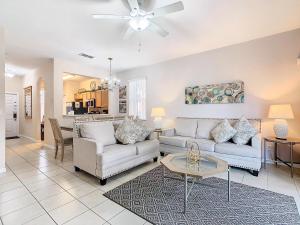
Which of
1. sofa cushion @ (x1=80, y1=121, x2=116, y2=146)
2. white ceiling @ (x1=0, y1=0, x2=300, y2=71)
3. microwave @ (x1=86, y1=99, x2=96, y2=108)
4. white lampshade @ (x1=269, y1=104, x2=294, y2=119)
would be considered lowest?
sofa cushion @ (x1=80, y1=121, x2=116, y2=146)

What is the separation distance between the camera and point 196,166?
6.84 feet

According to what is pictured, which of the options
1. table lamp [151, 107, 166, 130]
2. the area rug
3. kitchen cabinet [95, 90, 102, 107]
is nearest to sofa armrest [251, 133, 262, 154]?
the area rug

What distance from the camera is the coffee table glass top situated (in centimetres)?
187

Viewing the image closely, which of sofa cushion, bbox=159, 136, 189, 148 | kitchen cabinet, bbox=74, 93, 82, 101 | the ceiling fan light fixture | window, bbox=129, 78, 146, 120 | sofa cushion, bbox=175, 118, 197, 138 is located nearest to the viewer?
the ceiling fan light fixture

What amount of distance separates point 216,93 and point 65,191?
12.5 feet

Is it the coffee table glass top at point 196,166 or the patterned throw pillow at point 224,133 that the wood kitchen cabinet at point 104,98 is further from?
the coffee table glass top at point 196,166

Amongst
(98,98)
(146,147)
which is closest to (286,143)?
(146,147)

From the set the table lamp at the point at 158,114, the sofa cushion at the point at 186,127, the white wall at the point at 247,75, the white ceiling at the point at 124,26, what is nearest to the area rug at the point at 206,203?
the sofa cushion at the point at 186,127

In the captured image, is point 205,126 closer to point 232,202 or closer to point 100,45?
point 232,202

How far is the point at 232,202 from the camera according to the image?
2.05 m

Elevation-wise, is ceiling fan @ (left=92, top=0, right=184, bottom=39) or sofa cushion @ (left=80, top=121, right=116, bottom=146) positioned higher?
ceiling fan @ (left=92, top=0, right=184, bottom=39)

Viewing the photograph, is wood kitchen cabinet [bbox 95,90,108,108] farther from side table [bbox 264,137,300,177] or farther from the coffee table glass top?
side table [bbox 264,137,300,177]

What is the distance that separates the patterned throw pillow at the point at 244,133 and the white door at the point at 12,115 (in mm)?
8565

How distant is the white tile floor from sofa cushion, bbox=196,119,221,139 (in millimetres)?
976
